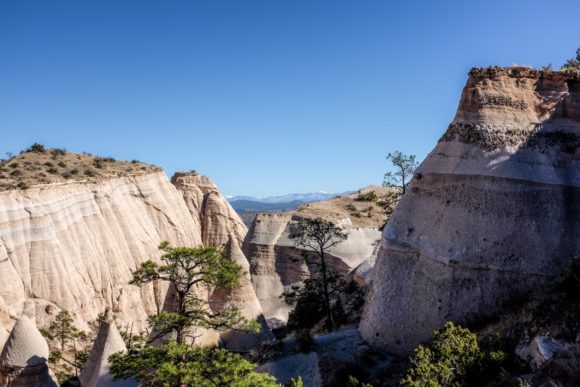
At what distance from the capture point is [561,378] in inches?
270

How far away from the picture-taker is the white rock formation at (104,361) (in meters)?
15.7

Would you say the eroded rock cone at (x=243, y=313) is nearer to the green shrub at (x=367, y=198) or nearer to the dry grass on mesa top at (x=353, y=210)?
the dry grass on mesa top at (x=353, y=210)

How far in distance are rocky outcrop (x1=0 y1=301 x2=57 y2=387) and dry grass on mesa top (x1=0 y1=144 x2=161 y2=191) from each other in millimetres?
11665

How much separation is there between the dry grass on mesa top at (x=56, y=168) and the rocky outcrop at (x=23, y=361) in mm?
11665

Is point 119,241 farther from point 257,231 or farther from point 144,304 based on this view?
point 257,231

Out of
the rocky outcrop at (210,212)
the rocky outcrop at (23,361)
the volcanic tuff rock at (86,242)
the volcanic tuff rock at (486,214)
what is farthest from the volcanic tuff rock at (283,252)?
the volcanic tuff rock at (486,214)

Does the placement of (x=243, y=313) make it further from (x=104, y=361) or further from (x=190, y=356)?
(x=190, y=356)

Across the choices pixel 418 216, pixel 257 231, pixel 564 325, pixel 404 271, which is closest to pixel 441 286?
pixel 404 271

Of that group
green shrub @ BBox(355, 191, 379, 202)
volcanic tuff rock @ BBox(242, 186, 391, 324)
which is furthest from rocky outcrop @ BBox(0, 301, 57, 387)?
green shrub @ BBox(355, 191, 379, 202)

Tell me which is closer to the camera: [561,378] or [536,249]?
[561,378]

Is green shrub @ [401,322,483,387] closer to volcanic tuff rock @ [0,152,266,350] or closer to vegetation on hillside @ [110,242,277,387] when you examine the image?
vegetation on hillside @ [110,242,277,387]

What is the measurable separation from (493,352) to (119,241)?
27034mm

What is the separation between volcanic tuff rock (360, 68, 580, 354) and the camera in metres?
13.1

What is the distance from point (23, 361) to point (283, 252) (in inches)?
963
